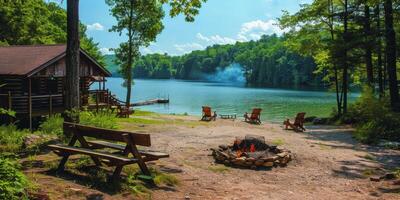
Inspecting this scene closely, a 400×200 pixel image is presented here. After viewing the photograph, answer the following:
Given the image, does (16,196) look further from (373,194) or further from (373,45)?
(373,45)

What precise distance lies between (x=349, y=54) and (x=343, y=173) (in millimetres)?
18484

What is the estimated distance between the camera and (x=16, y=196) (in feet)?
18.4

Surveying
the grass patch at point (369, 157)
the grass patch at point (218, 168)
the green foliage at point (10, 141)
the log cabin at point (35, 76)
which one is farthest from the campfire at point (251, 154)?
the log cabin at point (35, 76)

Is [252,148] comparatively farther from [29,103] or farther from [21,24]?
[21,24]

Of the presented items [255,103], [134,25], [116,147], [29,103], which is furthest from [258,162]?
[255,103]

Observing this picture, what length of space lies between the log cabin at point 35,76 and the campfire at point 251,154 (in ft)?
39.6

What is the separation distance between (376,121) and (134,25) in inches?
1012

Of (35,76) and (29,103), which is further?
(35,76)

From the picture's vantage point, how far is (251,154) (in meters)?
11.8

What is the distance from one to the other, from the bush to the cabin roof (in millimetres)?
16584

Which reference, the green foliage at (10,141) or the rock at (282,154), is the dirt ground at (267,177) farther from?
the green foliage at (10,141)

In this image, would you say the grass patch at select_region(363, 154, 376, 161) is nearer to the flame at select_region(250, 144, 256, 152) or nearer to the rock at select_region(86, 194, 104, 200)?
the flame at select_region(250, 144, 256, 152)

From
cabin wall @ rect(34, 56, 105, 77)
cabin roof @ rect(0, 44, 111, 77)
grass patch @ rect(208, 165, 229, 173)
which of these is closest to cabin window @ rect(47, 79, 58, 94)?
cabin wall @ rect(34, 56, 105, 77)

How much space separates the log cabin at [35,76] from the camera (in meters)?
21.4
